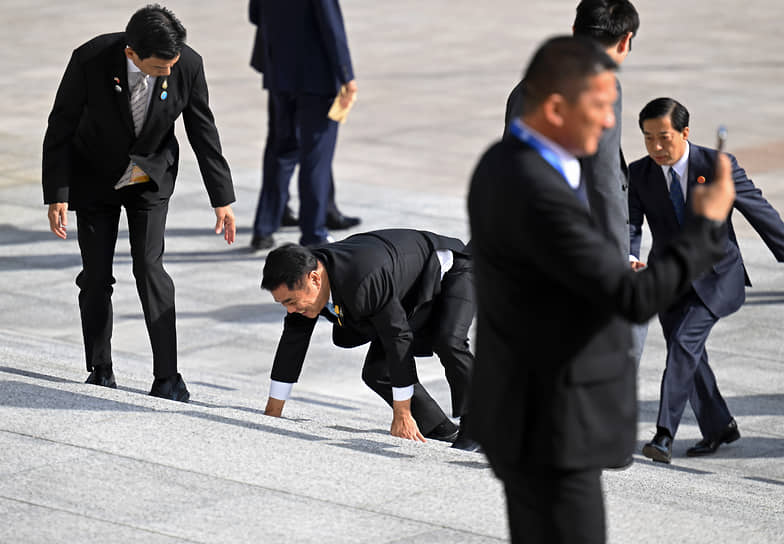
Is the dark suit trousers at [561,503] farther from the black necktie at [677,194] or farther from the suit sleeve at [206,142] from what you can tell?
the suit sleeve at [206,142]

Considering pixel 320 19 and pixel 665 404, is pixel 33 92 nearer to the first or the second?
pixel 320 19

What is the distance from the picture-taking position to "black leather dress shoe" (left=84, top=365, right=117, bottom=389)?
21.1 ft

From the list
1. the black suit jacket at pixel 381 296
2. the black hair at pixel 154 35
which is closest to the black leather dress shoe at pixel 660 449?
the black suit jacket at pixel 381 296

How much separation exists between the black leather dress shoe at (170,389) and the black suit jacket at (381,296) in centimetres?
69

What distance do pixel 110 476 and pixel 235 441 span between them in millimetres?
532

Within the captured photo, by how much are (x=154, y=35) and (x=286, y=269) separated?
1.12 metres

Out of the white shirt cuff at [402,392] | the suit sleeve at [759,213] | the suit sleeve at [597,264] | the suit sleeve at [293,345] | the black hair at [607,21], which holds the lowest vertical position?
the white shirt cuff at [402,392]

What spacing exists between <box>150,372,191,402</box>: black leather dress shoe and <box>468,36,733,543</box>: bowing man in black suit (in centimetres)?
342

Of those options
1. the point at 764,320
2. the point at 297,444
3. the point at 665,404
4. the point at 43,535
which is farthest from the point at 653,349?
the point at 43,535

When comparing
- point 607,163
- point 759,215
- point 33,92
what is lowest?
point 33,92

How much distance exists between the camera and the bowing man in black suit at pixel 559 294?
9.55 ft

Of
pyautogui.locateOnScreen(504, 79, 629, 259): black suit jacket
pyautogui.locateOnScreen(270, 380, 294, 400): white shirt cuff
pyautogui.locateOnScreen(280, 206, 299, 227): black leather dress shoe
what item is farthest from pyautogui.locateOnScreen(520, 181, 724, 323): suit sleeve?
pyautogui.locateOnScreen(280, 206, 299, 227): black leather dress shoe

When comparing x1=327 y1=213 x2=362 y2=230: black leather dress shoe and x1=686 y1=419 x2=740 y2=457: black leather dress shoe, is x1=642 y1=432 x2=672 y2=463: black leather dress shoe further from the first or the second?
x1=327 y1=213 x2=362 y2=230: black leather dress shoe

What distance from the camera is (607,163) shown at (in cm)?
503
